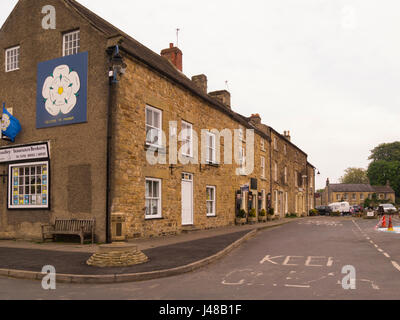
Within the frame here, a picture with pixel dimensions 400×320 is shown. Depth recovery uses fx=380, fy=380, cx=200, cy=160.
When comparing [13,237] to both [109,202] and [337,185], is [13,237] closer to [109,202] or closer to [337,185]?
[109,202]

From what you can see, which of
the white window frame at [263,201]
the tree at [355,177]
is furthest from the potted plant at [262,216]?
the tree at [355,177]

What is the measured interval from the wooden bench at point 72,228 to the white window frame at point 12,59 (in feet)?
23.5

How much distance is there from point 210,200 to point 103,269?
41.5 feet

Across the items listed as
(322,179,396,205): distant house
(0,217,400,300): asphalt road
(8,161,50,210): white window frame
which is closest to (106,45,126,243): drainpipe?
(8,161,50,210): white window frame

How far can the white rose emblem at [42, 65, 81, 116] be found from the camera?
46.7ft

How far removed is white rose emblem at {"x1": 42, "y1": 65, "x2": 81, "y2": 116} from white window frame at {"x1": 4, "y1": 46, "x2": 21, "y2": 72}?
2.52 metres

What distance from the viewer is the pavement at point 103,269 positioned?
7715 millimetres

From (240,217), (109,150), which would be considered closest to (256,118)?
(240,217)

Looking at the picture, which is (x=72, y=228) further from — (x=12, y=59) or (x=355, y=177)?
(x=355, y=177)

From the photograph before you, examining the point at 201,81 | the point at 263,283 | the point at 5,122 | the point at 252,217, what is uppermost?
the point at 201,81

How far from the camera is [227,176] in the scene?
22750 mm

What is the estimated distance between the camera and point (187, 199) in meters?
18.0

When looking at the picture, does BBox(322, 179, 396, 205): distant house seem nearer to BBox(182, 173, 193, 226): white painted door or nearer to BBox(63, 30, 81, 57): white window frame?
BBox(182, 173, 193, 226): white painted door
